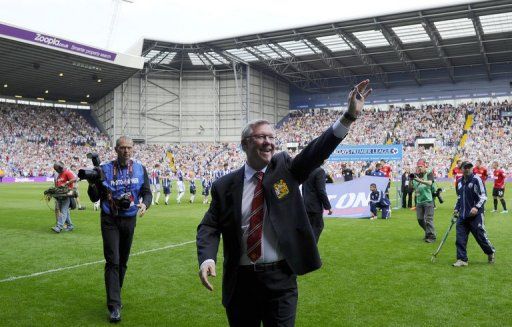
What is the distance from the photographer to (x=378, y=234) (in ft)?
41.9

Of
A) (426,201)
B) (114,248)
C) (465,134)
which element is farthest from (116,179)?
(465,134)

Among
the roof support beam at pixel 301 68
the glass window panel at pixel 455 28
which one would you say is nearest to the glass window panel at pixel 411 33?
the glass window panel at pixel 455 28

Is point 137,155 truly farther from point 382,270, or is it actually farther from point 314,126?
point 382,270

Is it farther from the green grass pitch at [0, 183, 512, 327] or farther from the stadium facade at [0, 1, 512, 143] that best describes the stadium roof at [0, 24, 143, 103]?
the green grass pitch at [0, 183, 512, 327]

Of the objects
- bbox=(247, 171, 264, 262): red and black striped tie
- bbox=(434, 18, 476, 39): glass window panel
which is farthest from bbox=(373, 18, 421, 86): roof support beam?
bbox=(247, 171, 264, 262): red and black striped tie

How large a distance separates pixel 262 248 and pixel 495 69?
57298 millimetres

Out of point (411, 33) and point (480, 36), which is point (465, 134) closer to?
point (480, 36)

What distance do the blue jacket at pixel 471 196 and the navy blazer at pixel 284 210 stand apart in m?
6.29

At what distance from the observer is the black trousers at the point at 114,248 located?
583 cm

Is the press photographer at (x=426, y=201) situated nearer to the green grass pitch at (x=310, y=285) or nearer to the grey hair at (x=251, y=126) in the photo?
the green grass pitch at (x=310, y=285)

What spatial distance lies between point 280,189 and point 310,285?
4559 mm

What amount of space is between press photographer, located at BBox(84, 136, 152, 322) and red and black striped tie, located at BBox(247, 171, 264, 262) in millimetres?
2975

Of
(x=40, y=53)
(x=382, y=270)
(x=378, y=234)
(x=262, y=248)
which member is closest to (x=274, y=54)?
(x=40, y=53)

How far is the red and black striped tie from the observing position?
3.21 meters
